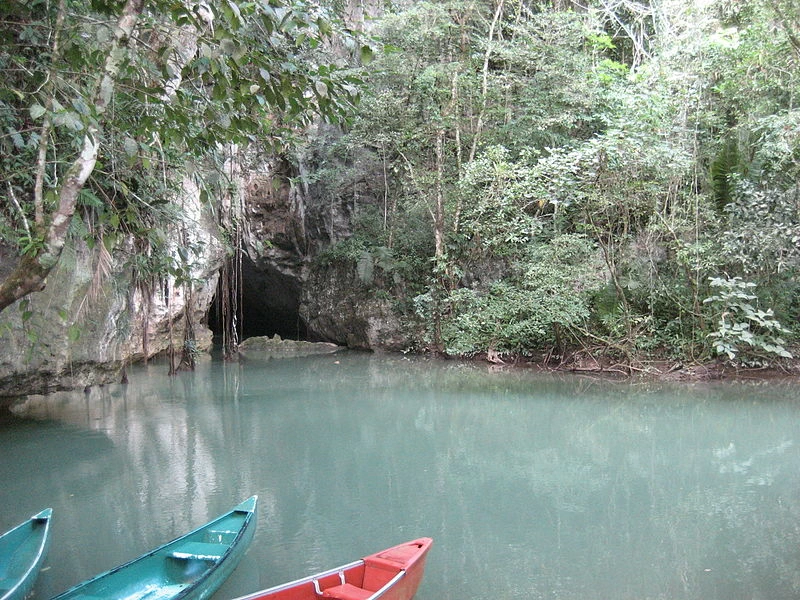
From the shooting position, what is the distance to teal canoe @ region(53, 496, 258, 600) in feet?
11.3

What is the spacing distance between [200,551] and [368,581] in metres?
1.05

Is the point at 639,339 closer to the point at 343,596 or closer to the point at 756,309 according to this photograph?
the point at 756,309

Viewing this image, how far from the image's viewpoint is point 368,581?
11.6ft

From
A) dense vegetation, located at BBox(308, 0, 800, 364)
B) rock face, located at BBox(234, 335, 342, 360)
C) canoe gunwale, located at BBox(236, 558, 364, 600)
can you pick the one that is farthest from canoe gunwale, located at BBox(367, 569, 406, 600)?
rock face, located at BBox(234, 335, 342, 360)

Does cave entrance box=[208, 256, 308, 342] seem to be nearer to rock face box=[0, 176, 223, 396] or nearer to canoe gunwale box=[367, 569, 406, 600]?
rock face box=[0, 176, 223, 396]

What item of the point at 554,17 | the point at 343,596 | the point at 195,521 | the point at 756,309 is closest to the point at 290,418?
the point at 195,521

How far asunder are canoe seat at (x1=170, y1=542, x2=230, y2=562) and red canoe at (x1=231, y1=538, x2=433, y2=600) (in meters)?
0.64

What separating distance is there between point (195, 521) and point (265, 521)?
508 millimetres

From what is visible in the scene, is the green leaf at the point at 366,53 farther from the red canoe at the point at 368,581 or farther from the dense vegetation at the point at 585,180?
the dense vegetation at the point at 585,180

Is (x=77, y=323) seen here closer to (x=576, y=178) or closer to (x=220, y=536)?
(x=220, y=536)

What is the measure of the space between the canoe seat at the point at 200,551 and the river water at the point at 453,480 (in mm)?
216

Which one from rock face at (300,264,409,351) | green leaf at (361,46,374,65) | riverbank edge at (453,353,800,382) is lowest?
riverbank edge at (453,353,800,382)

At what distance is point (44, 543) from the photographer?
13.0 ft

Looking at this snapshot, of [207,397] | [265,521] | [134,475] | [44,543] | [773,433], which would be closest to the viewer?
[44,543]
